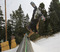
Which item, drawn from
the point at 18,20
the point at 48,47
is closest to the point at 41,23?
the point at 18,20

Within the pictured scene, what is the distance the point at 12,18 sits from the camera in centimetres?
2303

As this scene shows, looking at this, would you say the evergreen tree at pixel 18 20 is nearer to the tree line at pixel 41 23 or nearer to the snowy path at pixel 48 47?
the tree line at pixel 41 23

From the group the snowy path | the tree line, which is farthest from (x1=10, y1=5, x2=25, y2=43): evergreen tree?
the snowy path

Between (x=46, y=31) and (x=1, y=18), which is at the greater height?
(x=1, y=18)

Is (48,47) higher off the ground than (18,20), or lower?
lower

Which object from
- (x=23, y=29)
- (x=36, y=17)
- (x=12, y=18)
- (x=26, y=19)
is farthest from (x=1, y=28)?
(x=36, y=17)

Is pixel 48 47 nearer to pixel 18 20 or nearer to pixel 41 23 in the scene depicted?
pixel 41 23

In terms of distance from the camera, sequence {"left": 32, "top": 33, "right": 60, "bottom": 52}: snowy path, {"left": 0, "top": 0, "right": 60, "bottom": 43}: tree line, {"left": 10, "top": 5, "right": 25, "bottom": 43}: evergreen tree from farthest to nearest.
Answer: {"left": 10, "top": 5, "right": 25, "bottom": 43}: evergreen tree < {"left": 0, "top": 0, "right": 60, "bottom": 43}: tree line < {"left": 32, "top": 33, "right": 60, "bottom": 52}: snowy path

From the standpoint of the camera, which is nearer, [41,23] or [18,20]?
[41,23]

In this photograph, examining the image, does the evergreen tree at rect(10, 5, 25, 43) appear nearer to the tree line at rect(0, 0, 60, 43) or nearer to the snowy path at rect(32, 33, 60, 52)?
the tree line at rect(0, 0, 60, 43)

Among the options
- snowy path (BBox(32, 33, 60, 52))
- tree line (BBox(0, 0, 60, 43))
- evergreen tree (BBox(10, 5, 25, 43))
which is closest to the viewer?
snowy path (BBox(32, 33, 60, 52))

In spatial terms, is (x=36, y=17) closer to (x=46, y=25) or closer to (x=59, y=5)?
(x=46, y=25)

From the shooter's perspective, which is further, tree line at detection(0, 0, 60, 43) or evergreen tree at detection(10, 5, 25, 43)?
evergreen tree at detection(10, 5, 25, 43)

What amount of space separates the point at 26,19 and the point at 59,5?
416 inches
